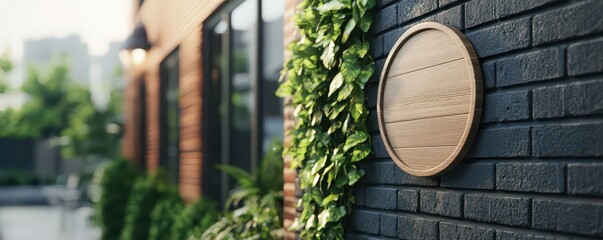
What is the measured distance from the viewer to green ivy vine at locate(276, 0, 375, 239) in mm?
3934

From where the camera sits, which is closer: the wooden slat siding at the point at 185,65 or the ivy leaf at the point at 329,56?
the ivy leaf at the point at 329,56

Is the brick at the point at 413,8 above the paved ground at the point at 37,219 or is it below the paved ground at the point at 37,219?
above

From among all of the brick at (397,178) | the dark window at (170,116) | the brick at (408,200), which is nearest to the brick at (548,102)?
the brick at (397,178)

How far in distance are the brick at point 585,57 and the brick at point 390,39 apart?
1.21 metres

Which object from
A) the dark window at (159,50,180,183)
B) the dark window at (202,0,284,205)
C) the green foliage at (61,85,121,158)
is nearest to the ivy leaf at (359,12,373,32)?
the dark window at (202,0,284,205)

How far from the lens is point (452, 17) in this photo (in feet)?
10.6

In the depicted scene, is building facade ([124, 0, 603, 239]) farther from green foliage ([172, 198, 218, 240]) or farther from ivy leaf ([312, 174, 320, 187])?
green foliage ([172, 198, 218, 240])

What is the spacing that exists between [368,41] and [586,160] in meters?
1.68

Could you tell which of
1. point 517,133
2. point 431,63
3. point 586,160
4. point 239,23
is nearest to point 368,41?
point 431,63

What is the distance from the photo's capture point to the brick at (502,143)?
278 cm

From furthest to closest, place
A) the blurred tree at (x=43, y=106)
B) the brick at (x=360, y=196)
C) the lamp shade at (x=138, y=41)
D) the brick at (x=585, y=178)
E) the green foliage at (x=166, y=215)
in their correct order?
1. the blurred tree at (x=43, y=106)
2. the lamp shade at (x=138, y=41)
3. the green foliage at (x=166, y=215)
4. the brick at (x=360, y=196)
5. the brick at (x=585, y=178)

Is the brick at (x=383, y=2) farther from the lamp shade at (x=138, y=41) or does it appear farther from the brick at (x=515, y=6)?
the lamp shade at (x=138, y=41)

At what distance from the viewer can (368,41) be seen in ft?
13.0

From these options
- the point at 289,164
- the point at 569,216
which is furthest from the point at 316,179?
the point at 569,216
